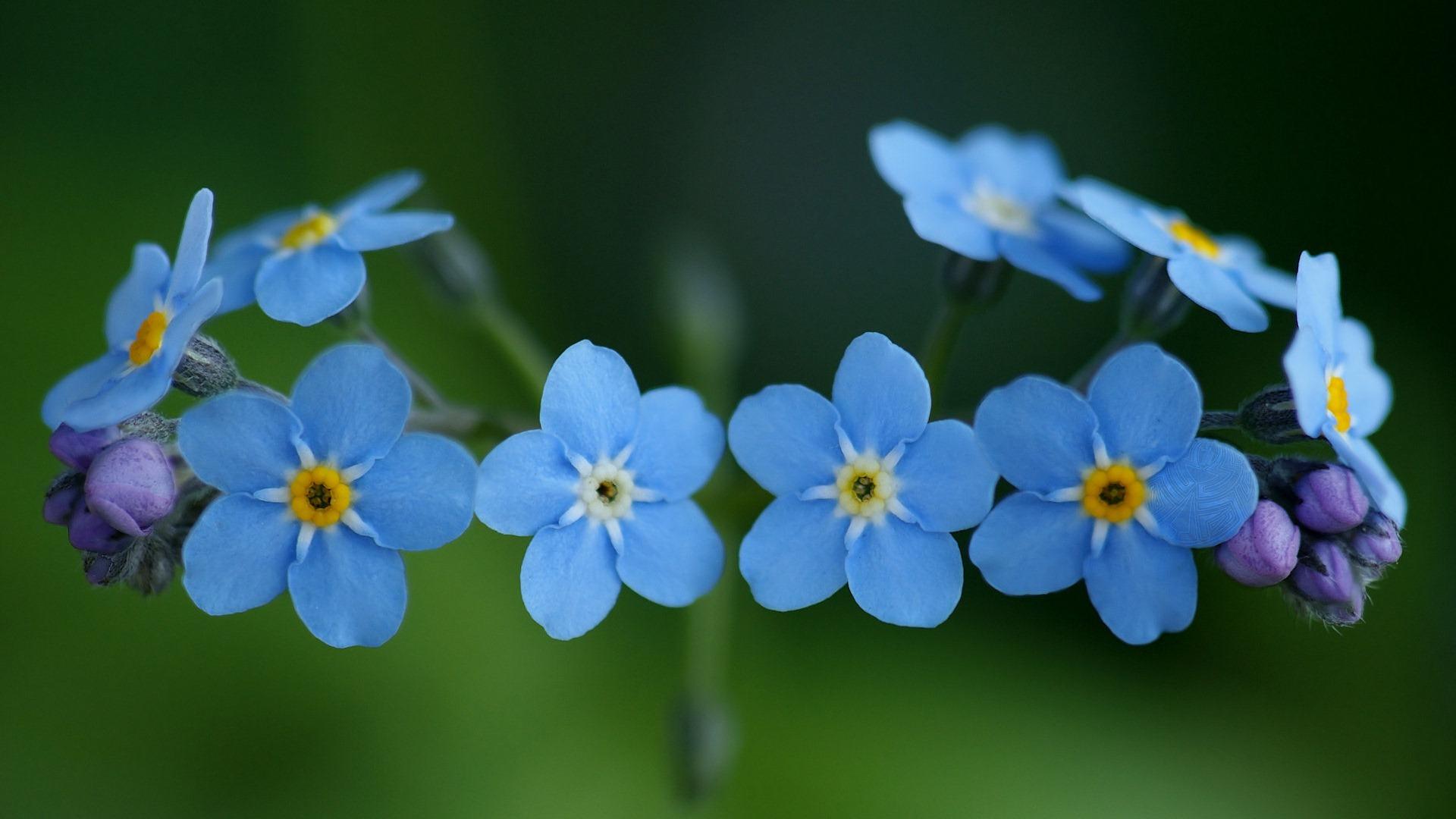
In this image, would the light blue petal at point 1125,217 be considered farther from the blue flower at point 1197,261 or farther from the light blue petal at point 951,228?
the light blue petal at point 951,228

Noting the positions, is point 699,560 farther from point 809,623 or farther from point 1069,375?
point 1069,375

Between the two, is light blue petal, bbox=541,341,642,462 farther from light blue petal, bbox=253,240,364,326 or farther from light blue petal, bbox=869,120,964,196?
light blue petal, bbox=869,120,964,196

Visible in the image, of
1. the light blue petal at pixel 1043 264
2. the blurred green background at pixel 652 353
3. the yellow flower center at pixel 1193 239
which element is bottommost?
the blurred green background at pixel 652 353

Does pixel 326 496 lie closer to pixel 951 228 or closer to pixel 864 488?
pixel 864 488

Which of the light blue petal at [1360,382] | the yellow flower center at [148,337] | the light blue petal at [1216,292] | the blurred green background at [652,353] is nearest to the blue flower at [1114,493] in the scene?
the light blue petal at [1216,292]

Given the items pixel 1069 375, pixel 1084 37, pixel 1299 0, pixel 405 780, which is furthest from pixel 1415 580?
pixel 405 780

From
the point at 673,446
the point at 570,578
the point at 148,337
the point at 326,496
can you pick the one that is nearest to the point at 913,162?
the point at 673,446
